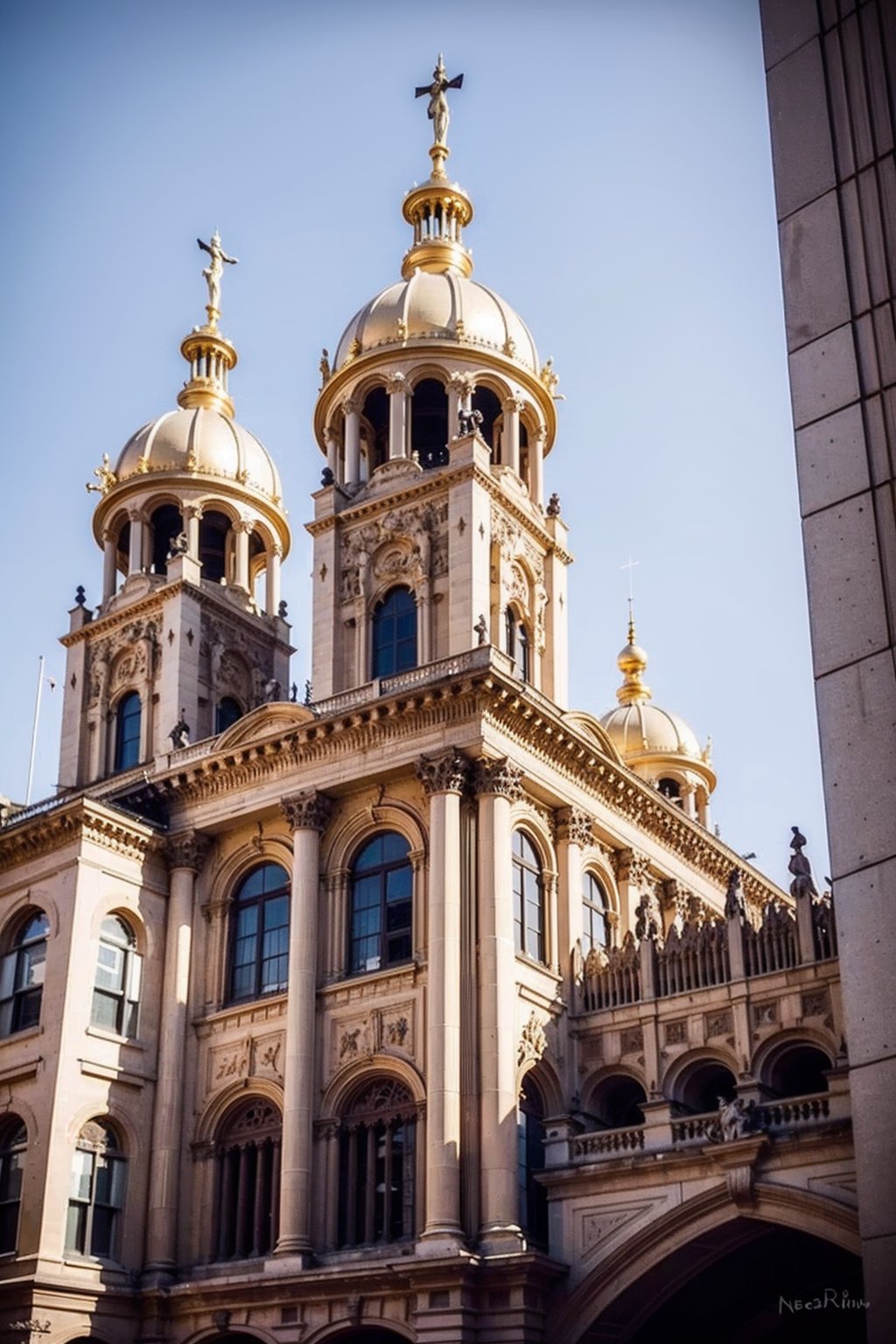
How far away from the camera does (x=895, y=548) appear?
679 inches

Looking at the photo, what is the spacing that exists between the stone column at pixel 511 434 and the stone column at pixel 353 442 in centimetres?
359

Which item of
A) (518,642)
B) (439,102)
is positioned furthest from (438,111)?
(518,642)

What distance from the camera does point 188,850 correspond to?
125 ft

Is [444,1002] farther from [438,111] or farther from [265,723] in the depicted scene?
[438,111]

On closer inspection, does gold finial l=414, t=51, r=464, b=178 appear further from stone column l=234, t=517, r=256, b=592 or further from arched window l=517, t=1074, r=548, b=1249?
arched window l=517, t=1074, r=548, b=1249

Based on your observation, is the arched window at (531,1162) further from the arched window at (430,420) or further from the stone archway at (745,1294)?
the arched window at (430,420)

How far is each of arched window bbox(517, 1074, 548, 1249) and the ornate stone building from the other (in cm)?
18

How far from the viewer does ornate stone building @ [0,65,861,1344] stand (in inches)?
1212

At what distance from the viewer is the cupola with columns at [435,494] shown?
3916 centimetres

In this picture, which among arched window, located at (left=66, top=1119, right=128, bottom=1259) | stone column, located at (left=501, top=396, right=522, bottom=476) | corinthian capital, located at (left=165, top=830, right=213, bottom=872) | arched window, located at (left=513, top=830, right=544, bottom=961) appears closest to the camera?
arched window, located at (left=66, top=1119, right=128, bottom=1259)

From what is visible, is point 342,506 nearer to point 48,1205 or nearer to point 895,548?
point 48,1205

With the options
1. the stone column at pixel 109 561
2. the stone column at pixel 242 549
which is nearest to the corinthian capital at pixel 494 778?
the stone column at pixel 242 549

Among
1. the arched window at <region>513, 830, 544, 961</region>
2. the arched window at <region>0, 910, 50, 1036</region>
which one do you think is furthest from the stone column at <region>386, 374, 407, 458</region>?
the arched window at <region>0, 910, 50, 1036</region>

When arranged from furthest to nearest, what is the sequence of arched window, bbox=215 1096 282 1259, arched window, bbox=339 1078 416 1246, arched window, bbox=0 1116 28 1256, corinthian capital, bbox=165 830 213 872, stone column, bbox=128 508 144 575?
stone column, bbox=128 508 144 575 → corinthian capital, bbox=165 830 213 872 → arched window, bbox=0 1116 28 1256 → arched window, bbox=215 1096 282 1259 → arched window, bbox=339 1078 416 1246
